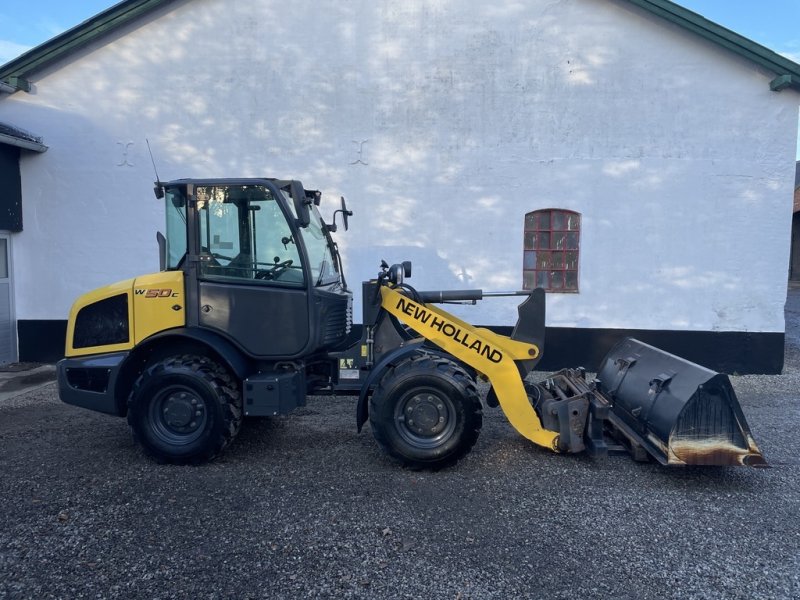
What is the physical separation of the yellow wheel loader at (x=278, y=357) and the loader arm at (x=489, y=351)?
12 mm

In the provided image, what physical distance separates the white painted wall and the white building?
1.2 inches

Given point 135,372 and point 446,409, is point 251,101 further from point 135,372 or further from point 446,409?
point 446,409

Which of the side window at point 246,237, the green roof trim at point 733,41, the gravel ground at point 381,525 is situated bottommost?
the gravel ground at point 381,525

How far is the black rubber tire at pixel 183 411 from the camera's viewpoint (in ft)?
14.6

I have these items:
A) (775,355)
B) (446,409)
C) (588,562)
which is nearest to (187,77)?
(446,409)

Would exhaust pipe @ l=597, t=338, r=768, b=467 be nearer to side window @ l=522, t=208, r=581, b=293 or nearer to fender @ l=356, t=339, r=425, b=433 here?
fender @ l=356, t=339, r=425, b=433

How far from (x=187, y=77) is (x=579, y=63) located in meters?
5.93

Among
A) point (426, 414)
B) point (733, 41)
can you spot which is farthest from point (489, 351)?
point (733, 41)

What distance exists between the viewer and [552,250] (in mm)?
8438

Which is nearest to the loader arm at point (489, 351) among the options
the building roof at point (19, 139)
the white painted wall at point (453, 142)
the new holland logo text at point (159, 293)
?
the new holland logo text at point (159, 293)

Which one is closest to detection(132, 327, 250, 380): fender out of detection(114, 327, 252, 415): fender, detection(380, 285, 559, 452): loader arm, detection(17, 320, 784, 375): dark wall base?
detection(114, 327, 252, 415): fender

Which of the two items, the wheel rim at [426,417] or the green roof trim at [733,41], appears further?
the green roof trim at [733,41]

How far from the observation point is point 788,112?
7.90 metres

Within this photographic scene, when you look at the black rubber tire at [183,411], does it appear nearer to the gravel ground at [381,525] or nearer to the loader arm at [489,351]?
the gravel ground at [381,525]
